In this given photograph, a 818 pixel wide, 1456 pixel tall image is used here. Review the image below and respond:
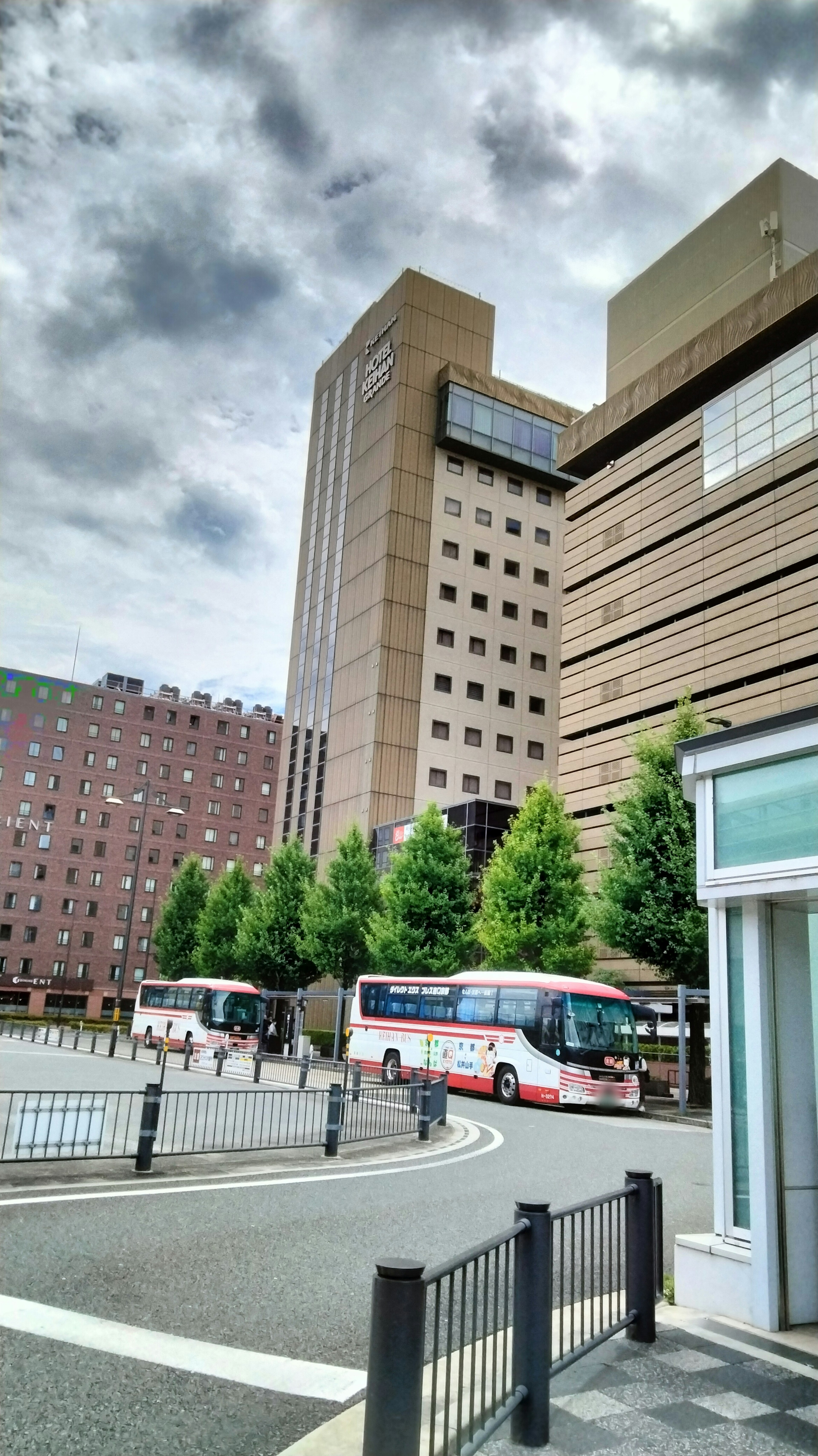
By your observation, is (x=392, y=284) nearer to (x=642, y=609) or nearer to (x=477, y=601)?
(x=477, y=601)

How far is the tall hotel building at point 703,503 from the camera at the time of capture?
37.4 metres

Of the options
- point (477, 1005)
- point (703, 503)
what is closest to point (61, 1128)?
point (477, 1005)

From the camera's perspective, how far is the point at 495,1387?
14.3 feet

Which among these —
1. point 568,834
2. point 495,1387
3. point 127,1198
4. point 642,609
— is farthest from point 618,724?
point 495,1387

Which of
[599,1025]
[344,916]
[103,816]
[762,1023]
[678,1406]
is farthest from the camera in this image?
[103,816]

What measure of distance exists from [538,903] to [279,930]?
19.0m

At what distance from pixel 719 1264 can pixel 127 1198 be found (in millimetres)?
5946

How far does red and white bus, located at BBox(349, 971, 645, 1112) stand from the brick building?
5378cm

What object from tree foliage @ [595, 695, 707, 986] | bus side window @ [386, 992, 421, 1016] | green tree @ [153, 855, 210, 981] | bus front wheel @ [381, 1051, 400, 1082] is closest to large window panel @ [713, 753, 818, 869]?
tree foliage @ [595, 695, 707, 986]

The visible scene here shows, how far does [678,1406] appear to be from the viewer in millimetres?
4699

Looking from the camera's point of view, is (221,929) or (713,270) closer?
(713,270)

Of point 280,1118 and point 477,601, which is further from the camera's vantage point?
point 477,601

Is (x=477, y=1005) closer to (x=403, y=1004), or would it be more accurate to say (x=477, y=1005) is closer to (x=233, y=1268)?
(x=403, y=1004)

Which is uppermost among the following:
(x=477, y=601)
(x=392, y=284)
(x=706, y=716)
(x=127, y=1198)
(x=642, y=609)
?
(x=392, y=284)
